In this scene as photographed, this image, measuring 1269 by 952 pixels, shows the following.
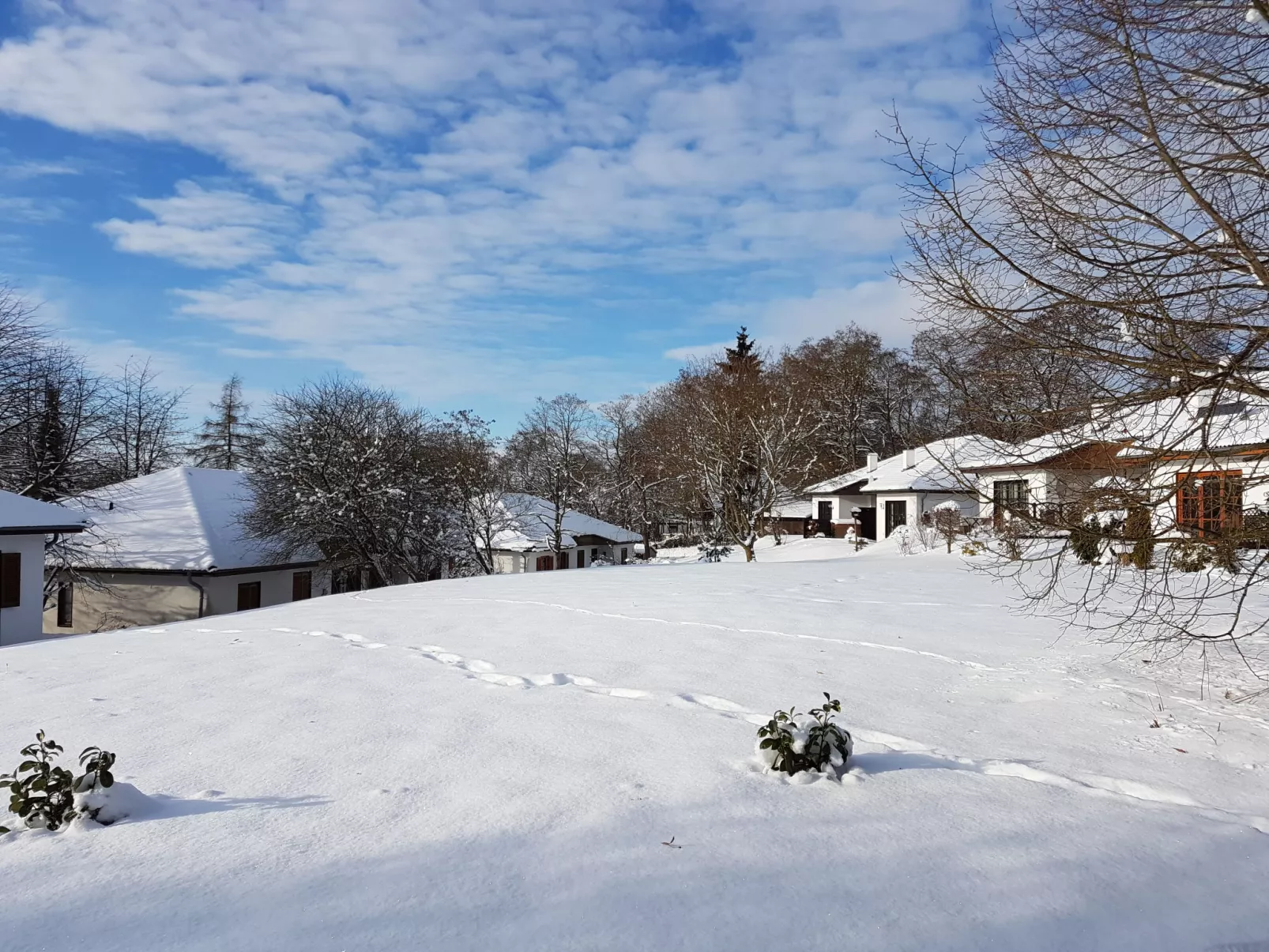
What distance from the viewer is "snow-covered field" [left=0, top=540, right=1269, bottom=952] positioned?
9.09 feet

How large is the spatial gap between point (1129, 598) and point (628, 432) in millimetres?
37143

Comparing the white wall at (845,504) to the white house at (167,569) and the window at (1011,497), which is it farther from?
the window at (1011,497)

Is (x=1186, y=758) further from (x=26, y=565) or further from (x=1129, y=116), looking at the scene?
(x=26, y=565)

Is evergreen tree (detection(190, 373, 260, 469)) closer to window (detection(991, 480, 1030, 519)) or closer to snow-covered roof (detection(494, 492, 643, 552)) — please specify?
snow-covered roof (detection(494, 492, 643, 552))

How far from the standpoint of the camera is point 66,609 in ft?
72.1

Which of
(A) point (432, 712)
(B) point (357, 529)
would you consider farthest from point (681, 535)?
(A) point (432, 712)

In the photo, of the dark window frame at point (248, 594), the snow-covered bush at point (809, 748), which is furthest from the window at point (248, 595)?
the snow-covered bush at point (809, 748)

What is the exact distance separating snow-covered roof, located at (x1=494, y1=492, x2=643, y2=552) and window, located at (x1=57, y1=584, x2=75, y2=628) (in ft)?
42.1

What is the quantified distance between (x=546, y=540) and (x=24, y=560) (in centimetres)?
1826

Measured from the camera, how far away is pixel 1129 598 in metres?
10.4

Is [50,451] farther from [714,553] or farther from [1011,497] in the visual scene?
[1011,497]

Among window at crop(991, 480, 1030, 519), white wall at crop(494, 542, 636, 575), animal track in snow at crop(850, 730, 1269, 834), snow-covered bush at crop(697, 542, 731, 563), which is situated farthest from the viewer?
white wall at crop(494, 542, 636, 575)

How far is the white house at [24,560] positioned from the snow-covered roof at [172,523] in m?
5.52

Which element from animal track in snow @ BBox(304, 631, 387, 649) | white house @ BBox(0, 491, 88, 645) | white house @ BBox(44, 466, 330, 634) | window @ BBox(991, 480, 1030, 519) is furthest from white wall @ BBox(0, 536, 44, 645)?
window @ BBox(991, 480, 1030, 519)
